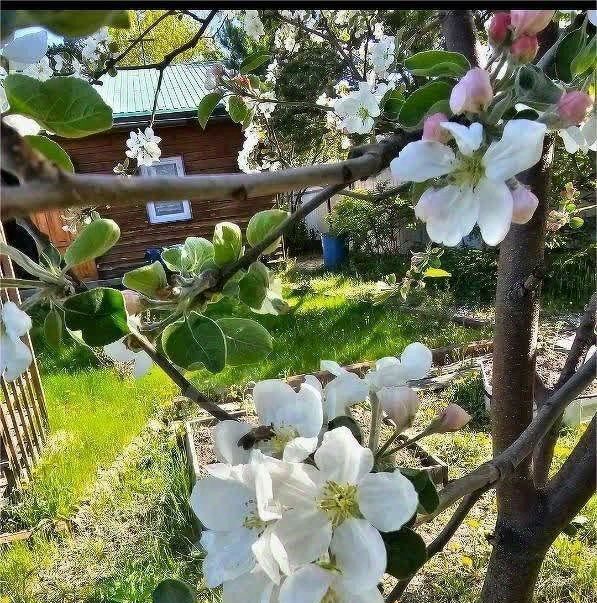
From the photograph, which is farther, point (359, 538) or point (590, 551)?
point (590, 551)

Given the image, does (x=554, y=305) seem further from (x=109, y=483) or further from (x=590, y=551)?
(x=109, y=483)

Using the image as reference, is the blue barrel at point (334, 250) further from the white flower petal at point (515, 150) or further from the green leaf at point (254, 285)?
the white flower petal at point (515, 150)

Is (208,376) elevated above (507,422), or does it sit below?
below

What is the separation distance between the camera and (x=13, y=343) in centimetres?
36

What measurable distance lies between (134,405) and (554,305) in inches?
123

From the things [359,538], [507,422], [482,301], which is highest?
[359,538]

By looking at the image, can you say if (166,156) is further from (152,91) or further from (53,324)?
(53,324)

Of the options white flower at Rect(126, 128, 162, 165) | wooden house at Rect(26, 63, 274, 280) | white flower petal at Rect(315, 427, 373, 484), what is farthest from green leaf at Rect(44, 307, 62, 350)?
wooden house at Rect(26, 63, 274, 280)

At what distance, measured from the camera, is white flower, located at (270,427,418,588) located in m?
0.36

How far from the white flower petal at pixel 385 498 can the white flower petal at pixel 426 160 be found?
0.19 m

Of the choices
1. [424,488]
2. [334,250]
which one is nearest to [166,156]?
[334,250]

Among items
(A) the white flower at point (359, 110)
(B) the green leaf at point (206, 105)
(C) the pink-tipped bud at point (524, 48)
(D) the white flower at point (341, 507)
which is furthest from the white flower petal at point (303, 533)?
(A) the white flower at point (359, 110)

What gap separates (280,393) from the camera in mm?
459

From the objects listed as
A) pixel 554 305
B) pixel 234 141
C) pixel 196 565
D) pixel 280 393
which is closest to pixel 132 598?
pixel 196 565
